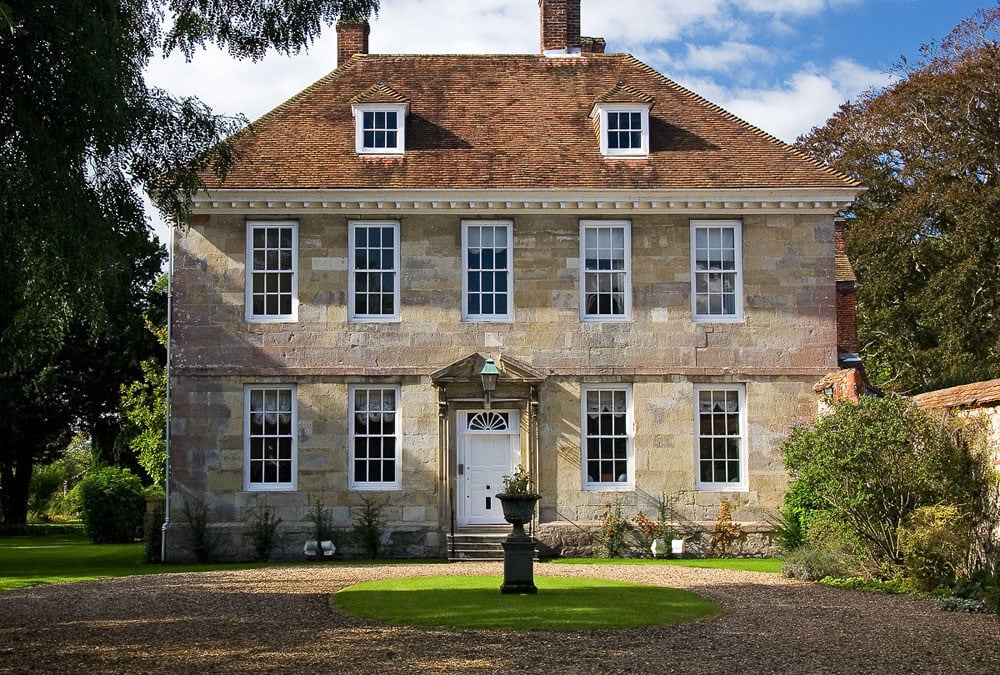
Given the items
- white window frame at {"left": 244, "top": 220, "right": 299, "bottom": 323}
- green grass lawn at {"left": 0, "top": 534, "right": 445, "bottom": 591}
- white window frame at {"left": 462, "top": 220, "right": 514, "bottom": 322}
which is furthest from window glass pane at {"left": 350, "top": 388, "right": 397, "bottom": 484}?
white window frame at {"left": 462, "top": 220, "right": 514, "bottom": 322}

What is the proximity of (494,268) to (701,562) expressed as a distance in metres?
6.80

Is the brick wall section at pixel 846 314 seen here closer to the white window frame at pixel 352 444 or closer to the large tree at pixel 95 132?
the white window frame at pixel 352 444

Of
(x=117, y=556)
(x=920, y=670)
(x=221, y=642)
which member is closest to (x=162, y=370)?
(x=117, y=556)

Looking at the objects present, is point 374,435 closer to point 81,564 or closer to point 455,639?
point 81,564

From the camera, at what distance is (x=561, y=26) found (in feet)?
83.7

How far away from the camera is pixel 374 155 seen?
2264 centimetres

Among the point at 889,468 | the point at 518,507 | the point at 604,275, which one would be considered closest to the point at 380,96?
the point at 604,275

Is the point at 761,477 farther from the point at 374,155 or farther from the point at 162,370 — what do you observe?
the point at 162,370

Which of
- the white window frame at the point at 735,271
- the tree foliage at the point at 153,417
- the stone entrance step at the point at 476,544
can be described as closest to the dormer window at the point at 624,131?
the white window frame at the point at 735,271

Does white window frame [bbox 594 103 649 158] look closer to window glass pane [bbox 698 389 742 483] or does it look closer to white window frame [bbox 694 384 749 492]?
white window frame [bbox 694 384 749 492]

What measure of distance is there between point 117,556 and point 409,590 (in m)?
11.2

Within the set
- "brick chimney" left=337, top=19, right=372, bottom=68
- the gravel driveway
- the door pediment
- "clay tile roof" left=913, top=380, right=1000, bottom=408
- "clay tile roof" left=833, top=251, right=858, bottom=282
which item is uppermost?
"brick chimney" left=337, top=19, right=372, bottom=68

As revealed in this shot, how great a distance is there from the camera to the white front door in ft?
71.5

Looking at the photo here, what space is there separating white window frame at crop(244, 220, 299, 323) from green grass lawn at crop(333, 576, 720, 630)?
23.4 ft
